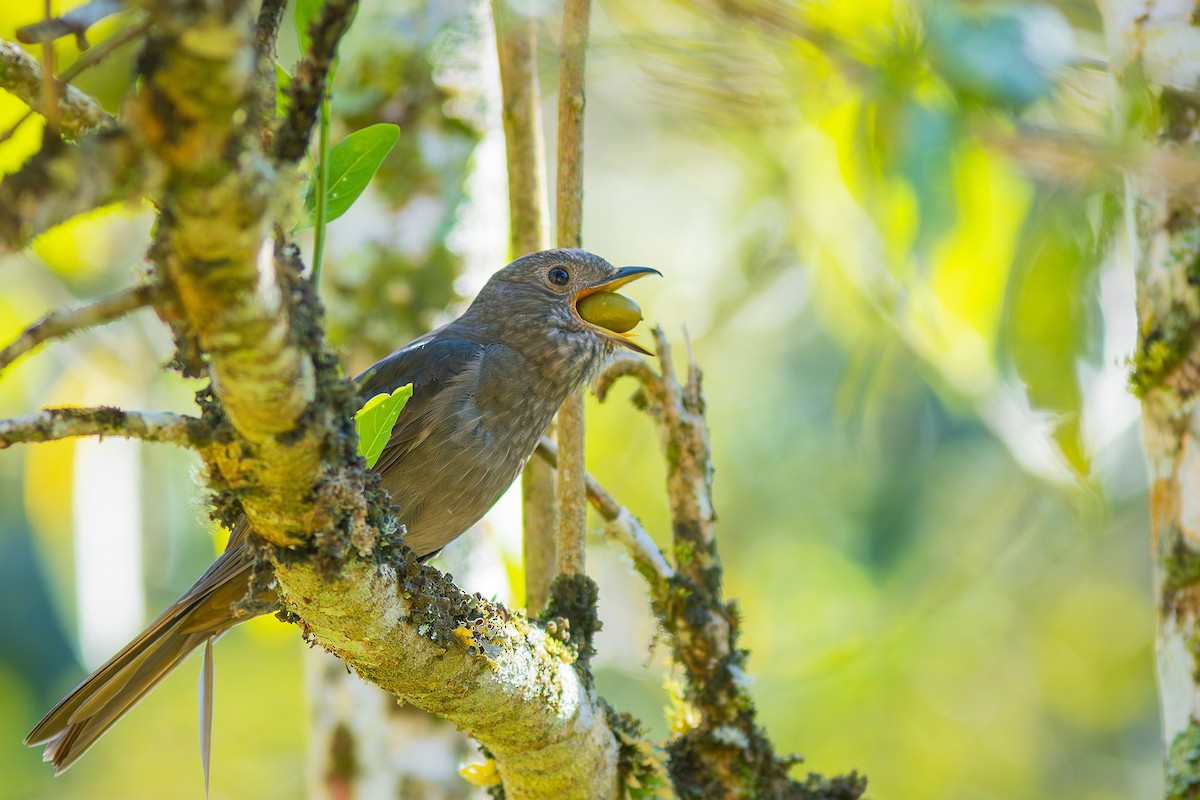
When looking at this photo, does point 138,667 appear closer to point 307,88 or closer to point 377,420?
point 377,420

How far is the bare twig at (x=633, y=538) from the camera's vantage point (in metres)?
3.24

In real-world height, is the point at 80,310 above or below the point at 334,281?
below

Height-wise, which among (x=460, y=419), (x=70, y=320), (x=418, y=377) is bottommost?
(x=70, y=320)

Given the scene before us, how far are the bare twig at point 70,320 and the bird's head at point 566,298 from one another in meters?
2.65

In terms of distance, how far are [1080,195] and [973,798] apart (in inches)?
376

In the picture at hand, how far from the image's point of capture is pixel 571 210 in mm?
3299

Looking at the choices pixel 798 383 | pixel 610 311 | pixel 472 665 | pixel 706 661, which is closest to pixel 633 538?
pixel 706 661

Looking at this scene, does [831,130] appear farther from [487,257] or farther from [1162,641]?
[487,257]

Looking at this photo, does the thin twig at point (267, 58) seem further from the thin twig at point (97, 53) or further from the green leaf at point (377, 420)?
the green leaf at point (377, 420)

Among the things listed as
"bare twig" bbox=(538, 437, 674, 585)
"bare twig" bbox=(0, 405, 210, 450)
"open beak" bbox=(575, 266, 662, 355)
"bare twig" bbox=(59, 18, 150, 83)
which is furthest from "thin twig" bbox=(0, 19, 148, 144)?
"open beak" bbox=(575, 266, 662, 355)

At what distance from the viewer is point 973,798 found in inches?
421

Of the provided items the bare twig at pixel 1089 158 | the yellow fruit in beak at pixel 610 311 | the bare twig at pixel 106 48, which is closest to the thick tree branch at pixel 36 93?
the bare twig at pixel 106 48

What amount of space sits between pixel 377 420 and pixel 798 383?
979 cm

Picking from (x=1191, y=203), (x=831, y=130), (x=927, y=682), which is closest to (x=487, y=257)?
(x=831, y=130)
